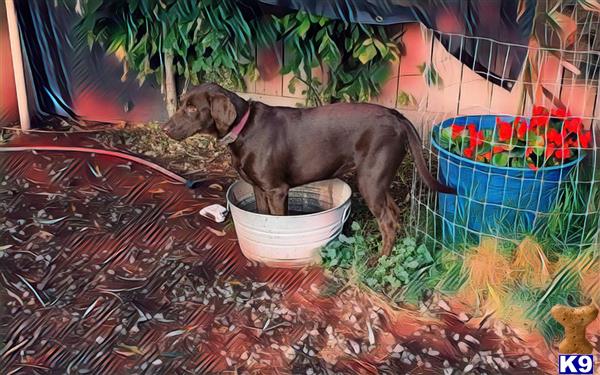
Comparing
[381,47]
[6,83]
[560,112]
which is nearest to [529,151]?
[560,112]

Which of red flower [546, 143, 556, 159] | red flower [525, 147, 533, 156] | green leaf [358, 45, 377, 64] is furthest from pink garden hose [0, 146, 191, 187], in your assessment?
red flower [546, 143, 556, 159]

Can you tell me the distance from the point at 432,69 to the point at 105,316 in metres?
2.40

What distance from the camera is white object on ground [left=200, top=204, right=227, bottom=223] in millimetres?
4281

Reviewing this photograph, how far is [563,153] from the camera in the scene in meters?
3.48

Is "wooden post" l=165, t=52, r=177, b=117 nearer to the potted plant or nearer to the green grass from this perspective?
the green grass

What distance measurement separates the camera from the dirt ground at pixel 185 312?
304 cm

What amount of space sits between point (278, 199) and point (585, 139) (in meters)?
1.79

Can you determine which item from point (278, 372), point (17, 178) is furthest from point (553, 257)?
point (17, 178)

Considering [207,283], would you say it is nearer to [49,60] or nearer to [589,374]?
[589,374]

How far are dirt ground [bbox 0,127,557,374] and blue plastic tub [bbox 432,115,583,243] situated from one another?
1.64 ft

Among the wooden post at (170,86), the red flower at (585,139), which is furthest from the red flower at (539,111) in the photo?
the wooden post at (170,86)

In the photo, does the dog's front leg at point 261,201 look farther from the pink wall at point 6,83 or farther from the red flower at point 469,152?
the pink wall at point 6,83

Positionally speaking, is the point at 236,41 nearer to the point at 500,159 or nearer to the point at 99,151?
the point at 99,151

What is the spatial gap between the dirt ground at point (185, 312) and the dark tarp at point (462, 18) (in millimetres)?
1090
